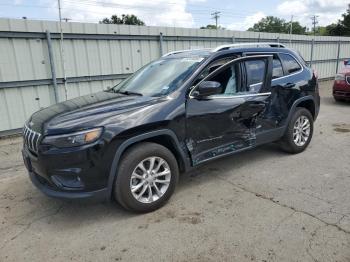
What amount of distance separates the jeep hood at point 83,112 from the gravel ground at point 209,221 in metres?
1.08

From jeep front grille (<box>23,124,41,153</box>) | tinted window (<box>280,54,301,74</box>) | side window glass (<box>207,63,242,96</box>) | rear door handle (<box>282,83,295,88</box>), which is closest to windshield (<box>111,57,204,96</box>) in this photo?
side window glass (<box>207,63,242,96</box>)

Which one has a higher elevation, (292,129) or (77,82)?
(77,82)

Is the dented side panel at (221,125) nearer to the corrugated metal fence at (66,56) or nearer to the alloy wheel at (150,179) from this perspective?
the alloy wheel at (150,179)

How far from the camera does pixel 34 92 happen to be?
723 cm

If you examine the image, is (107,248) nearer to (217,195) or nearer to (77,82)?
(217,195)

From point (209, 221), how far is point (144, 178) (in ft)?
2.75

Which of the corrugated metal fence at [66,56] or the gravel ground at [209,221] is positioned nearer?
the gravel ground at [209,221]

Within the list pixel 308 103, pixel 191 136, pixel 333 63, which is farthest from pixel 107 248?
pixel 333 63

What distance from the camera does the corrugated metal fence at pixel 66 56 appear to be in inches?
268

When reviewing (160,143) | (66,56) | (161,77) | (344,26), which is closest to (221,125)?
(160,143)

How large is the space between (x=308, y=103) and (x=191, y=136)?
2850 mm

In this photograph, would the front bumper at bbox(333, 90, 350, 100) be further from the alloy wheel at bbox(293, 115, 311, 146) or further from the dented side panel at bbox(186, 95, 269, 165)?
the dented side panel at bbox(186, 95, 269, 165)

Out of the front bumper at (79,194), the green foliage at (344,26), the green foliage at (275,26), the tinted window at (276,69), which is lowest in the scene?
the front bumper at (79,194)

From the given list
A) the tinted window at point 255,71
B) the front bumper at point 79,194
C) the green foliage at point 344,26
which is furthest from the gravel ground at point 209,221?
the green foliage at point 344,26
